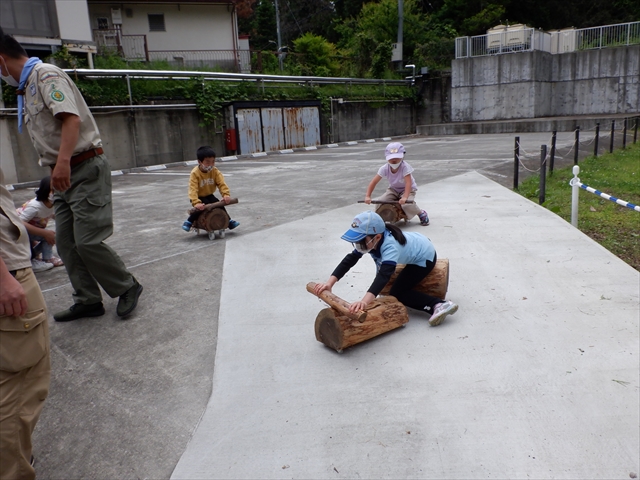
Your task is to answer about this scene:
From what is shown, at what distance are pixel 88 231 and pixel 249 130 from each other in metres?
16.8

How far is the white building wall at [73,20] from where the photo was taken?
Answer: 56.2ft

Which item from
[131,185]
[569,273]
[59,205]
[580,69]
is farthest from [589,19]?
Answer: [59,205]

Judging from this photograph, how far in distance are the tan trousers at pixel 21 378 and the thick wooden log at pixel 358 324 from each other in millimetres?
1802

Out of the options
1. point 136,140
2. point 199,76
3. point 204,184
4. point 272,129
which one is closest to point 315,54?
point 272,129

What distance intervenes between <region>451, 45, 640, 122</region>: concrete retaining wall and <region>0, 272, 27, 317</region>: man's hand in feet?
95.9

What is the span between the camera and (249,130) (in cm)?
2008

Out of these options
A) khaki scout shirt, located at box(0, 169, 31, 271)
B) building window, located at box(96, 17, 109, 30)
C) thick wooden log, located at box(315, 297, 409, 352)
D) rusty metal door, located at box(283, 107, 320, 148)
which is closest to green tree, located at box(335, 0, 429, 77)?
rusty metal door, located at box(283, 107, 320, 148)

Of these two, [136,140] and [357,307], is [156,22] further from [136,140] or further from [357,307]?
[357,307]

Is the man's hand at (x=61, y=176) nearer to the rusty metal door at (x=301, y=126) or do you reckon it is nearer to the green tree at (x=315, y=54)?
the rusty metal door at (x=301, y=126)

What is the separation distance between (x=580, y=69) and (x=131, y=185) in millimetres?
24854

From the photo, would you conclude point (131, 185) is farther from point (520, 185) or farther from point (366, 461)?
point (366, 461)

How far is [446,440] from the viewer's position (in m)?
2.73

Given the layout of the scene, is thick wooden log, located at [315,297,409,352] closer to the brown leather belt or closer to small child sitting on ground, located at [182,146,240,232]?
the brown leather belt

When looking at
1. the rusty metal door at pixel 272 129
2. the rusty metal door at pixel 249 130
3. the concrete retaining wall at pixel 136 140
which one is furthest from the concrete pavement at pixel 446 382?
the rusty metal door at pixel 272 129
